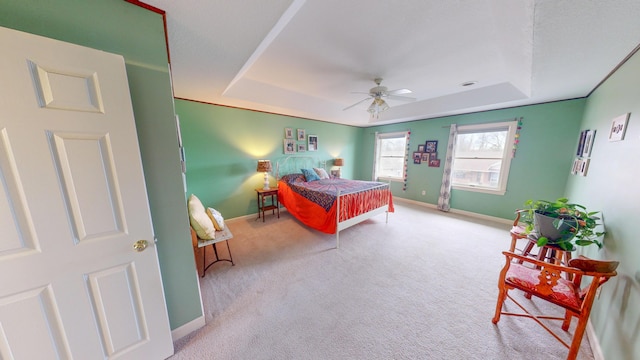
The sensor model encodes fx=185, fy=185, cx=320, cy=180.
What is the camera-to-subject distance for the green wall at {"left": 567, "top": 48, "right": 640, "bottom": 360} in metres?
1.15

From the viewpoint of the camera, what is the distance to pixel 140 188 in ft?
3.67

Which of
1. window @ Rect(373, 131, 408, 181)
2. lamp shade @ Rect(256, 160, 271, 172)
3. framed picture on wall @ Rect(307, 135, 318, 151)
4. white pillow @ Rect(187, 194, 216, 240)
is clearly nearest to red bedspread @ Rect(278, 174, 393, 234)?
lamp shade @ Rect(256, 160, 271, 172)

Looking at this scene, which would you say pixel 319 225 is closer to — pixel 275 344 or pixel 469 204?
pixel 275 344

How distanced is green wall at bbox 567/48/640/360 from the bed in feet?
7.67

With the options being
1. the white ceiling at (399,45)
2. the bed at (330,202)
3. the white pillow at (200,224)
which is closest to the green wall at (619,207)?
the white ceiling at (399,45)

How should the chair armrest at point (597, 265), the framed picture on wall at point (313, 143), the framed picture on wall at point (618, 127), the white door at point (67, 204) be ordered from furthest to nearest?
the framed picture on wall at point (313, 143)
the framed picture on wall at point (618, 127)
the chair armrest at point (597, 265)
the white door at point (67, 204)

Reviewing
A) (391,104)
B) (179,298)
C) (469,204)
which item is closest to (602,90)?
(469,204)

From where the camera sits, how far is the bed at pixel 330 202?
2.89 metres

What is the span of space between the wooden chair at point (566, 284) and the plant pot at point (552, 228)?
200 millimetres

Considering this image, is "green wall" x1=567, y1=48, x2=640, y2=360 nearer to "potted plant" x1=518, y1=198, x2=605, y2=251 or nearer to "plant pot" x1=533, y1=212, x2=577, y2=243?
"potted plant" x1=518, y1=198, x2=605, y2=251

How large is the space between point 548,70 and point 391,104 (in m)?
2.65

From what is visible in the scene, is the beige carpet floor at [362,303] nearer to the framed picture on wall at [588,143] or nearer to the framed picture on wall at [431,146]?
the framed picture on wall at [588,143]

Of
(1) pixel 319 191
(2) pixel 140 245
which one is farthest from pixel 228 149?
(2) pixel 140 245

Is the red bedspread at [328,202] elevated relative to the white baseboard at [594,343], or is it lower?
elevated
